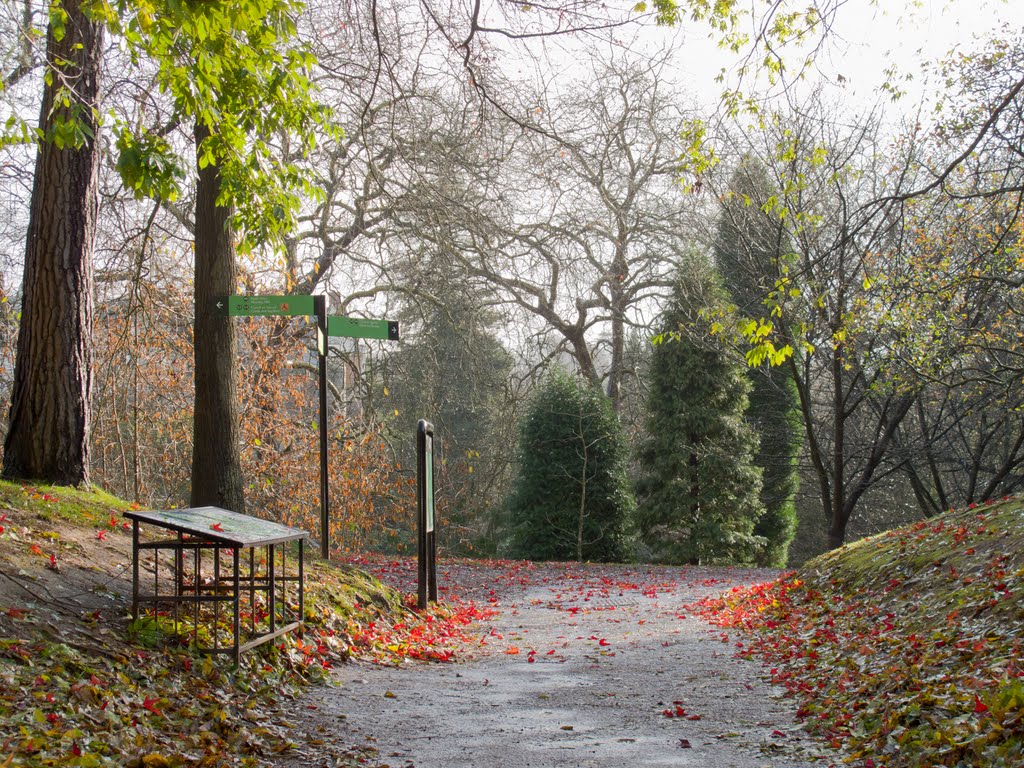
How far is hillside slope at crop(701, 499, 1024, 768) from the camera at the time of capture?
414cm

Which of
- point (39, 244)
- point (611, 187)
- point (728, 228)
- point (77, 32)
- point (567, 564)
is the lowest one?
point (567, 564)

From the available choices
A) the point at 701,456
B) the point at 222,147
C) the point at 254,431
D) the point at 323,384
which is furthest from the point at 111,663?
the point at 701,456

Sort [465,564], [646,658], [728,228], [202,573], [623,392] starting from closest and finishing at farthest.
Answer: [202,573] < [646,658] < [465,564] < [728,228] < [623,392]

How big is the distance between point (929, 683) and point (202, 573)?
502 cm

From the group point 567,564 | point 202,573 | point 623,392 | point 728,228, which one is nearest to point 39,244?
point 202,573

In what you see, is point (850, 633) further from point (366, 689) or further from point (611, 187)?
point (611, 187)

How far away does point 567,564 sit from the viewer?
17453 millimetres

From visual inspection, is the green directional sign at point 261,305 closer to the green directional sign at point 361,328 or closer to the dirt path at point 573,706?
the green directional sign at point 361,328

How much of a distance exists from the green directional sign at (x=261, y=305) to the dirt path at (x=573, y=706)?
11.7 feet

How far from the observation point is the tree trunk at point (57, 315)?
8164mm

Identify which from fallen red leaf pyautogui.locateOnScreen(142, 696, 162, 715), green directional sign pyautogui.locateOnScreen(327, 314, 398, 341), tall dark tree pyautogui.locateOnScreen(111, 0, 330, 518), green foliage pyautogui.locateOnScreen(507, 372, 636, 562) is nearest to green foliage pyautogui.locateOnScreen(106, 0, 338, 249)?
tall dark tree pyautogui.locateOnScreen(111, 0, 330, 518)

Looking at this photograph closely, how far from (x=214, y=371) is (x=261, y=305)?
0.77 meters

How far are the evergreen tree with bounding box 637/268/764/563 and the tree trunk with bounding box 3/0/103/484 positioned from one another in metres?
14.1

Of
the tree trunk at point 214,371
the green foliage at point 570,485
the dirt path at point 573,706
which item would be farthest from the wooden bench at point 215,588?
the green foliage at point 570,485
